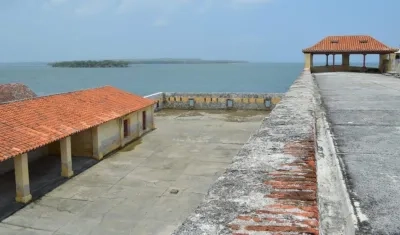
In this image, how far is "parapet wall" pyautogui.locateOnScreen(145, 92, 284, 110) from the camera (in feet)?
108

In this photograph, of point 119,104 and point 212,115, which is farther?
point 212,115

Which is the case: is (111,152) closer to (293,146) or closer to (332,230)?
(293,146)

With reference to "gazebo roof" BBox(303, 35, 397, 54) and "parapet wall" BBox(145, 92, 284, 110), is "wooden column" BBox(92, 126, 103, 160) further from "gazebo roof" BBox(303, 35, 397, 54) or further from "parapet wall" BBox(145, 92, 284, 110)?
"gazebo roof" BBox(303, 35, 397, 54)

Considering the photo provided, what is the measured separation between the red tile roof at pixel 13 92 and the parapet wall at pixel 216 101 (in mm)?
10732

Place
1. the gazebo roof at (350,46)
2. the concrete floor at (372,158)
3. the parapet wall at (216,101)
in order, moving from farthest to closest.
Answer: the parapet wall at (216,101) < the gazebo roof at (350,46) < the concrete floor at (372,158)

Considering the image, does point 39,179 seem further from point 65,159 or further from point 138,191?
point 138,191

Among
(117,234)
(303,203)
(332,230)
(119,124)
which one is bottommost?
(117,234)

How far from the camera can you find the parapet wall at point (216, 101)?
32812 millimetres

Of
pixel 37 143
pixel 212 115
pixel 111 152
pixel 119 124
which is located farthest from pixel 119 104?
pixel 212 115

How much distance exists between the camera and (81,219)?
11359mm

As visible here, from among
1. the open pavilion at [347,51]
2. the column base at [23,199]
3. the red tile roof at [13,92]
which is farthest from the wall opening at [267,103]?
the column base at [23,199]

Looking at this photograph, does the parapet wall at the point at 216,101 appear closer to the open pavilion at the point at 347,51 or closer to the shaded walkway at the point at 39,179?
the open pavilion at the point at 347,51

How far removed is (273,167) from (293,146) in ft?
2.61

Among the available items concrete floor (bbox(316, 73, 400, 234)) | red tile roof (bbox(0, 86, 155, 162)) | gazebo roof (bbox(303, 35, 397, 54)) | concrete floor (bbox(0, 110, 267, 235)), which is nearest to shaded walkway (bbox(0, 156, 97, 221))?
concrete floor (bbox(0, 110, 267, 235))
